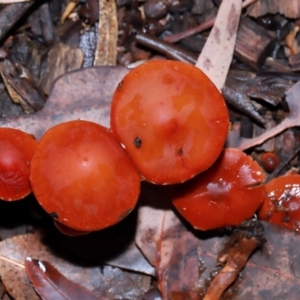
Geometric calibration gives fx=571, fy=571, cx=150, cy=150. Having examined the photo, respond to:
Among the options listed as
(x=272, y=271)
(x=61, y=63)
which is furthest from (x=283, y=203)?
(x=61, y=63)

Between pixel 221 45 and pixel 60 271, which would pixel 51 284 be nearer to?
pixel 60 271

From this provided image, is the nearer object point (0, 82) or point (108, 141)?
point (108, 141)

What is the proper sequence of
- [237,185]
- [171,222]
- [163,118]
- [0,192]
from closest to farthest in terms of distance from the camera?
1. [163,118]
2. [0,192]
3. [237,185]
4. [171,222]

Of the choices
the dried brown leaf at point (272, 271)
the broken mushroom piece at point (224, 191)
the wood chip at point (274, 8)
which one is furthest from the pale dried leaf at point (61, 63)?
the dried brown leaf at point (272, 271)

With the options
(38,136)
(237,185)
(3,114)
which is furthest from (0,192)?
(237,185)

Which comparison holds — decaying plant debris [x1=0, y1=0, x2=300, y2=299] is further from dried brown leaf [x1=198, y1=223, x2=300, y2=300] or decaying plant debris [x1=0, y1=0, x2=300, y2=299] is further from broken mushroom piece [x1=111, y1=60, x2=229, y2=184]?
broken mushroom piece [x1=111, y1=60, x2=229, y2=184]

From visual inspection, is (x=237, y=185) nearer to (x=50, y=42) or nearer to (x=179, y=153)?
(x=179, y=153)
